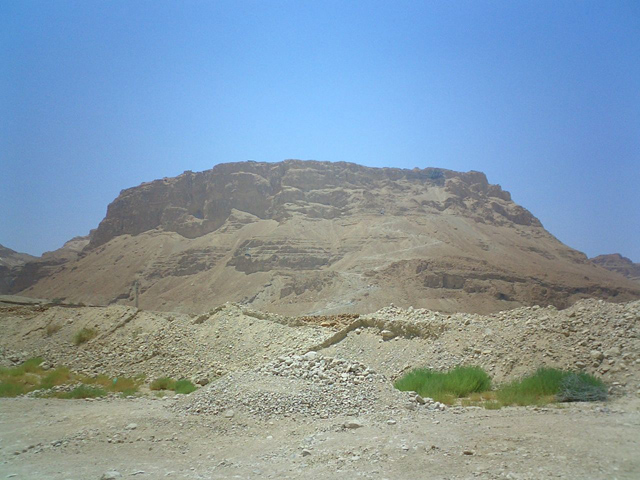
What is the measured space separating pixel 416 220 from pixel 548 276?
28.6m

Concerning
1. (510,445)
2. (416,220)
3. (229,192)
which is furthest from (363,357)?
(229,192)

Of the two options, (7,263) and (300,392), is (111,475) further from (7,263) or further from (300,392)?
(7,263)

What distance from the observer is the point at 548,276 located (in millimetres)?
67000

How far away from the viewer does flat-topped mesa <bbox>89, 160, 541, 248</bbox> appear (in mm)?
100125

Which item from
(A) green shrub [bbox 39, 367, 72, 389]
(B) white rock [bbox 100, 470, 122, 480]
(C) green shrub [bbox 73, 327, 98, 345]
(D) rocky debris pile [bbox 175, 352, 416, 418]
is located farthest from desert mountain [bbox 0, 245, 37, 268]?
(B) white rock [bbox 100, 470, 122, 480]

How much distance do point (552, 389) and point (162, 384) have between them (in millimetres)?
8971

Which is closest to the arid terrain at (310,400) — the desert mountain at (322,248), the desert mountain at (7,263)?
the desert mountain at (322,248)

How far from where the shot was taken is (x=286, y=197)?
101 meters

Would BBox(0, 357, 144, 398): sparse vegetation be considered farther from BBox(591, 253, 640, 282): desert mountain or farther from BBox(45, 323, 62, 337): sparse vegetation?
BBox(591, 253, 640, 282): desert mountain

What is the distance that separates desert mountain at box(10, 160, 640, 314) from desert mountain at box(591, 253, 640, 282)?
18.6m

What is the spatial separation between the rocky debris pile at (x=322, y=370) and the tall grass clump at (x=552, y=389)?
2.43m

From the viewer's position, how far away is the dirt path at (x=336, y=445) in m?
5.86

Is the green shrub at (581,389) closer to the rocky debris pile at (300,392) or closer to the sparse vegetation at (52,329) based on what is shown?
the rocky debris pile at (300,392)

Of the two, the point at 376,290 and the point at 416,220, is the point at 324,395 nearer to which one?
the point at 376,290
